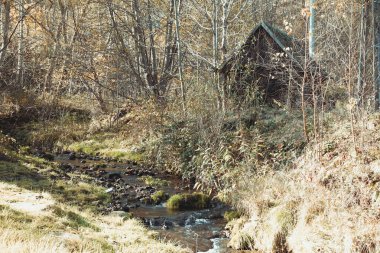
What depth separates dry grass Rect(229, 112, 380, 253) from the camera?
615 cm

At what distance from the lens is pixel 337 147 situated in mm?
8812

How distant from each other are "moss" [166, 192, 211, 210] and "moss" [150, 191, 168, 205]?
41cm

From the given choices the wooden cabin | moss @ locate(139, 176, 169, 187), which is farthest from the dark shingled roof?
moss @ locate(139, 176, 169, 187)

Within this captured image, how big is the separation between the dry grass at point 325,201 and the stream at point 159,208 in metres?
0.72

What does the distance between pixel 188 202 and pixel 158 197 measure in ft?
3.08

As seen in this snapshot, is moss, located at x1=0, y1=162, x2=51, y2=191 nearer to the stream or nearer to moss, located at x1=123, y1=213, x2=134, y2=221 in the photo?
the stream

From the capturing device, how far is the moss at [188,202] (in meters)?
10.2

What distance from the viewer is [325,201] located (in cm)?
700

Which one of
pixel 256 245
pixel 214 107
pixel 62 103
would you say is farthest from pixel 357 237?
pixel 62 103

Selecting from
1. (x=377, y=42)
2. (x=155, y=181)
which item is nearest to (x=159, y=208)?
(x=155, y=181)

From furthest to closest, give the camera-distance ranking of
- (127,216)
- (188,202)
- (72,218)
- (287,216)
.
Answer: (188,202), (127,216), (72,218), (287,216)

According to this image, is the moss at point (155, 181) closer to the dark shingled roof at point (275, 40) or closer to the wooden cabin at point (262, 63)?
the wooden cabin at point (262, 63)

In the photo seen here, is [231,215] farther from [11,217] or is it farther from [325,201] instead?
[11,217]

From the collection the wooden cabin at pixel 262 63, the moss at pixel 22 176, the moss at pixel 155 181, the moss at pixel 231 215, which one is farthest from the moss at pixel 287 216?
the wooden cabin at pixel 262 63
